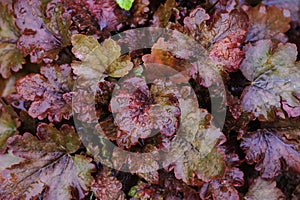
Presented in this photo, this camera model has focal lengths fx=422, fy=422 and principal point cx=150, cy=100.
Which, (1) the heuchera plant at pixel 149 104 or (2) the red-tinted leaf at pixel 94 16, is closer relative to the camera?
(1) the heuchera plant at pixel 149 104

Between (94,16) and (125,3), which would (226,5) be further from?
(94,16)

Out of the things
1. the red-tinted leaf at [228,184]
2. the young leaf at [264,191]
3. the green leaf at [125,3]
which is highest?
the green leaf at [125,3]

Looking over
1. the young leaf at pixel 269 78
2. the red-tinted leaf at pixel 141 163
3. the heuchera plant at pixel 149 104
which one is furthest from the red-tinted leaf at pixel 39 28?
the young leaf at pixel 269 78

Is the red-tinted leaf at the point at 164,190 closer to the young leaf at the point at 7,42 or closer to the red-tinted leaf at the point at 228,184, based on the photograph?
the red-tinted leaf at the point at 228,184

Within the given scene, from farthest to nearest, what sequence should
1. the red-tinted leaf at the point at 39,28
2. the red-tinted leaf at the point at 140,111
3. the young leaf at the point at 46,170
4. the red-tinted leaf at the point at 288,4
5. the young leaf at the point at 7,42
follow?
the red-tinted leaf at the point at 288,4
the young leaf at the point at 7,42
the red-tinted leaf at the point at 39,28
the young leaf at the point at 46,170
the red-tinted leaf at the point at 140,111

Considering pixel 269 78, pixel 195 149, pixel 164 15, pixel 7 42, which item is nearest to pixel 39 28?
pixel 7 42

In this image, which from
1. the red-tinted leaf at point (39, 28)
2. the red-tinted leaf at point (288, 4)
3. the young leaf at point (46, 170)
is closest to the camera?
the young leaf at point (46, 170)

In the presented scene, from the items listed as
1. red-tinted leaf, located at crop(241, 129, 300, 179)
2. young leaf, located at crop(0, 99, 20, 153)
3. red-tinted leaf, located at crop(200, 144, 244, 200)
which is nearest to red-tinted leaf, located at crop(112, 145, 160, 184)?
red-tinted leaf, located at crop(200, 144, 244, 200)
